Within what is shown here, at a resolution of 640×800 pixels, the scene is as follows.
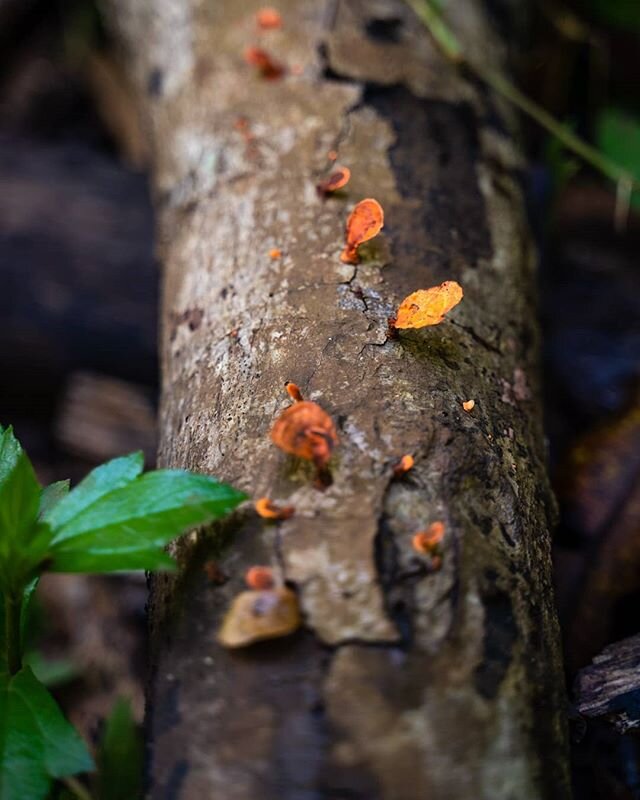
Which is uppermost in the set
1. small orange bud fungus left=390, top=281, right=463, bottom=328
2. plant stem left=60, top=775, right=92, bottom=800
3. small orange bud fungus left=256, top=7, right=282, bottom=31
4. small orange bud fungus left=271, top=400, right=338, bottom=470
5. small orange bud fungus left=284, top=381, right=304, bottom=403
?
small orange bud fungus left=256, top=7, right=282, bottom=31

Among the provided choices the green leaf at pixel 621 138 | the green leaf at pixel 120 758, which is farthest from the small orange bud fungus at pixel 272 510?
the green leaf at pixel 621 138

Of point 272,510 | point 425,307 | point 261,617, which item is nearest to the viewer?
point 261,617

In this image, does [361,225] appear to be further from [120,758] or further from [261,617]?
[120,758]

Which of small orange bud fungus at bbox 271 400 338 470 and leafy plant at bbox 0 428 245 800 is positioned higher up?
small orange bud fungus at bbox 271 400 338 470

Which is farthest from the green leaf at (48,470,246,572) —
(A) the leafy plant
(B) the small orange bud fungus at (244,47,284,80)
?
(B) the small orange bud fungus at (244,47,284,80)

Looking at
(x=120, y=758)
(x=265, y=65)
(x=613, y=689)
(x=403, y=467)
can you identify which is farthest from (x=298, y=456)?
(x=265, y=65)

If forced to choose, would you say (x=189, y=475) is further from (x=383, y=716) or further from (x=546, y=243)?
(x=546, y=243)

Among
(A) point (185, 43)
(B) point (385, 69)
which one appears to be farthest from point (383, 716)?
(A) point (185, 43)

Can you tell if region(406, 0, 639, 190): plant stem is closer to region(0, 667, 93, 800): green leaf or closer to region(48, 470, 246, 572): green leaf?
region(48, 470, 246, 572): green leaf

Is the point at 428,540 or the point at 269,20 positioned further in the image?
the point at 269,20
